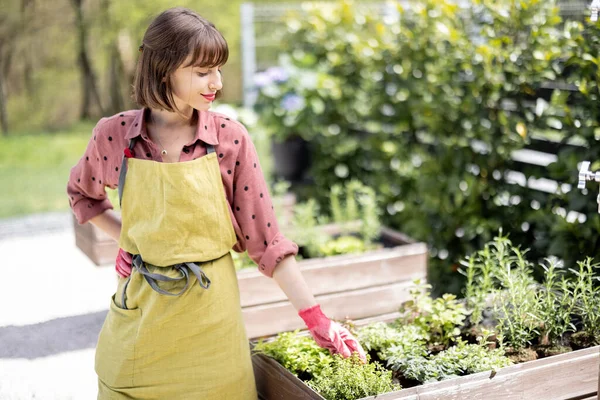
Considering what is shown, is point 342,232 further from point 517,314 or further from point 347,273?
point 517,314

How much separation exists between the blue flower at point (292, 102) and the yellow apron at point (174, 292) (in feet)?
8.82

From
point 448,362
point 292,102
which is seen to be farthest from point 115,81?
point 448,362

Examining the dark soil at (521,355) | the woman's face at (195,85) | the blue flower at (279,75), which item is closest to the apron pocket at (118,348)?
the woman's face at (195,85)

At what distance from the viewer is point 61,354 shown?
2770mm

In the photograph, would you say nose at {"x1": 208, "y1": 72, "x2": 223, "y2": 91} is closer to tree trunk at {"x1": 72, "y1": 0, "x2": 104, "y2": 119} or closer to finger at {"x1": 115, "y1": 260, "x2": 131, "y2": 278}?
finger at {"x1": 115, "y1": 260, "x2": 131, "y2": 278}

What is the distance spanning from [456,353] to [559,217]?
1.02 meters

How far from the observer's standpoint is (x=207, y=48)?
1.76m

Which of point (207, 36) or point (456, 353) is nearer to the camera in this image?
point (207, 36)

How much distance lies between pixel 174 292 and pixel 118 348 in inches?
8.1

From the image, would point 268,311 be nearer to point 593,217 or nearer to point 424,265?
point 424,265

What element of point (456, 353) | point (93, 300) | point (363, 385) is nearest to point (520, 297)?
point (456, 353)

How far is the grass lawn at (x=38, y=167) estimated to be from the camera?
6.17 meters

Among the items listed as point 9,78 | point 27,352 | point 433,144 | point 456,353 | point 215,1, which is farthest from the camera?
point 215,1

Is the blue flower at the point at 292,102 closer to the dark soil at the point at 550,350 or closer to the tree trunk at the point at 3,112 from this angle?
the dark soil at the point at 550,350
